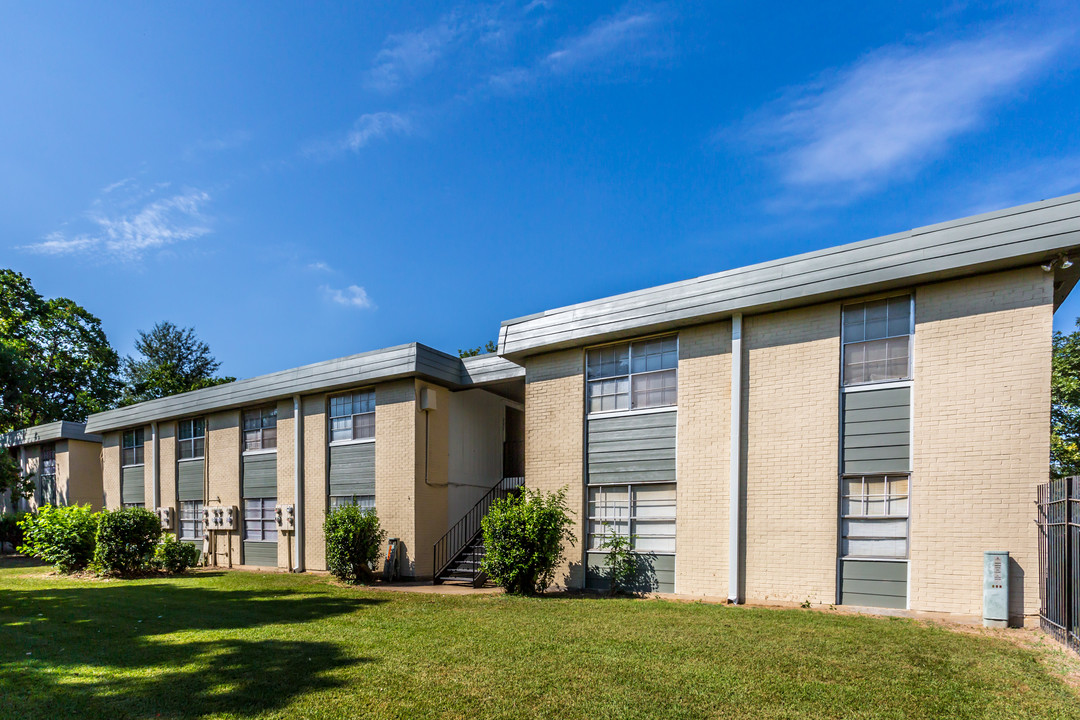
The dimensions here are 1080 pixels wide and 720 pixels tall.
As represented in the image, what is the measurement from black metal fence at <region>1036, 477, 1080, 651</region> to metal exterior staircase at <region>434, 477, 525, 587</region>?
30.1 feet

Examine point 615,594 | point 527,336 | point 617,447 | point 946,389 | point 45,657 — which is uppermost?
point 527,336

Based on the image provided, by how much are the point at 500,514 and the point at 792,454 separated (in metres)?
5.42

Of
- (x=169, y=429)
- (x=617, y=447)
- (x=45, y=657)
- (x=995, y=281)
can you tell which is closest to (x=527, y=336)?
(x=617, y=447)

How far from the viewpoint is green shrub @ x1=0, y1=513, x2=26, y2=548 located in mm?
25031

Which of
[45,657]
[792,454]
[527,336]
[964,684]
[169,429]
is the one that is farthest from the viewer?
[169,429]

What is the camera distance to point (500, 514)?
11875 millimetres

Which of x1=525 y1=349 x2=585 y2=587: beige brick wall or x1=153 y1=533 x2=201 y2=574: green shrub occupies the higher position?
x1=525 y1=349 x2=585 y2=587: beige brick wall

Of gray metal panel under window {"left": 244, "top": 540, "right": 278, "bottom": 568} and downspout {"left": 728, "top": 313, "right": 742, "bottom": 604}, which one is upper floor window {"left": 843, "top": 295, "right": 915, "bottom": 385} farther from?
gray metal panel under window {"left": 244, "top": 540, "right": 278, "bottom": 568}

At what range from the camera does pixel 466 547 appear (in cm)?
1556

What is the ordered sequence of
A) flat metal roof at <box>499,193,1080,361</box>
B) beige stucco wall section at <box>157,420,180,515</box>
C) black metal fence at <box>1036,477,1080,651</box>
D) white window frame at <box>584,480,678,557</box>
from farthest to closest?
beige stucco wall section at <box>157,420,180,515</box> < white window frame at <box>584,480,678,557</box> < flat metal roof at <box>499,193,1080,361</box> < black metal fence at <box>1036,477,1080,651</box>

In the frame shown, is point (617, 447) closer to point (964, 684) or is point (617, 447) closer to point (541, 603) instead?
point (541, 603)

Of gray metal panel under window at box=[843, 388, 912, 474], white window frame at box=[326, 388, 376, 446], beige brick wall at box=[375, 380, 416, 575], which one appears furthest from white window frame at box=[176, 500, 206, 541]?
gray metal panel under window at box=[843, 388, 912, 474]

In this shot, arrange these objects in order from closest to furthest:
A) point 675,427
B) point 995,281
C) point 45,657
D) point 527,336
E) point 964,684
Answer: point 964,684
point 45,657
point 995,281
point 675,427
point 527,336

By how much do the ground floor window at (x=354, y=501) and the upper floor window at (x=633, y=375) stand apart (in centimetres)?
702
